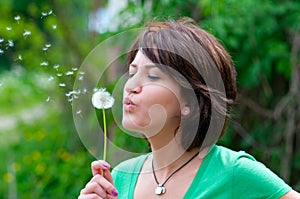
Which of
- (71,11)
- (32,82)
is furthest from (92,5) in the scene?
(32,82)

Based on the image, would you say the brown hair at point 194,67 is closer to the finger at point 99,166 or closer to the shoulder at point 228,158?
the shoulder at point 228,158

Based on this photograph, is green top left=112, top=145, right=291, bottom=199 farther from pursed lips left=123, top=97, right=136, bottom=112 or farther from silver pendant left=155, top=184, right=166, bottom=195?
pursed lips left=123, top=97, right=136, bottom=112

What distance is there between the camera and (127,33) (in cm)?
273

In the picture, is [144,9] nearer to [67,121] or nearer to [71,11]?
[67,121]

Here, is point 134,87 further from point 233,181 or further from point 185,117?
point 233,181

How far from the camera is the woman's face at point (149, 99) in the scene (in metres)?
1.35

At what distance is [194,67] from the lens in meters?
1.39

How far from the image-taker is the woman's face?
135cm

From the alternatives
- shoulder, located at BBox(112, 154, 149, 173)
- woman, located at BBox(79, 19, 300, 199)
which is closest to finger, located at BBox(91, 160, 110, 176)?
woman, located at BBox(79, 19, 300, 199)

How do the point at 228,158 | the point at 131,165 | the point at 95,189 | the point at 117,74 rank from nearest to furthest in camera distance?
1. the point at 95,189
2. the point at 228,158
3. the point at 131,165
4. the point at 117,74

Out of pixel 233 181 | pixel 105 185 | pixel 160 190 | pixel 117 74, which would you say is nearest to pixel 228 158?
pixel 233 181

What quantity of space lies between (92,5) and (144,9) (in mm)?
1281

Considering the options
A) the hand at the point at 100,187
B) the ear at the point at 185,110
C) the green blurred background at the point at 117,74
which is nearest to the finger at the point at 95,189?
the hand at the point at 100,187

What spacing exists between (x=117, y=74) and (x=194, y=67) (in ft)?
5.32
